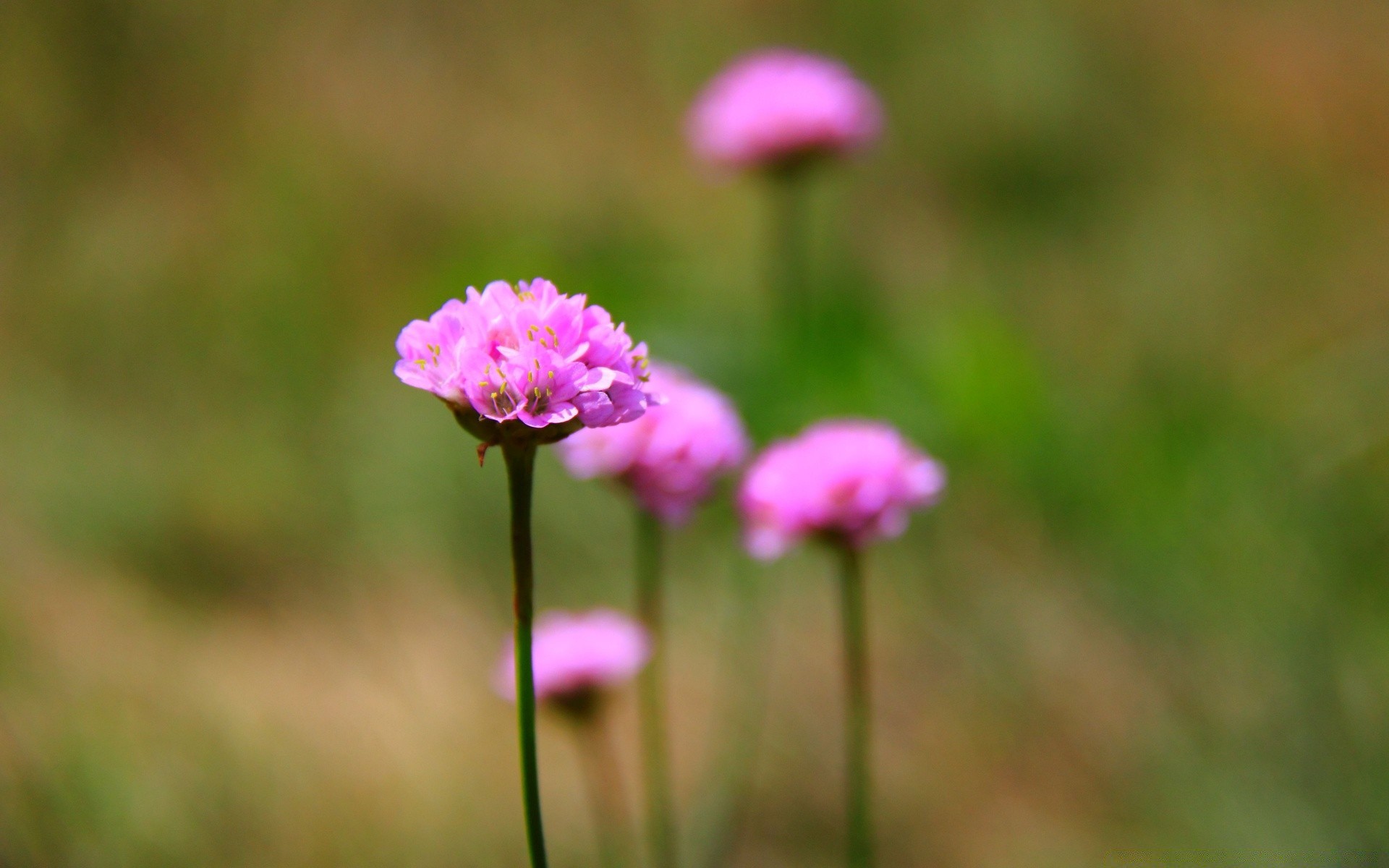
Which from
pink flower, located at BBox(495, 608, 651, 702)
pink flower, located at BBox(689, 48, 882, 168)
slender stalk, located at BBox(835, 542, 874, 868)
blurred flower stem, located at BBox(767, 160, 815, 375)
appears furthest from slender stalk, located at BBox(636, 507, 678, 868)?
blurred flower stem, located at BBox(767, 160, 815, 375)

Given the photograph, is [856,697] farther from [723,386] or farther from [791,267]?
[791,267]

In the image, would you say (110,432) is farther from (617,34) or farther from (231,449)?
(617,34)

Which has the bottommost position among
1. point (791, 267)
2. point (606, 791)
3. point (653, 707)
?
point (606, 791)

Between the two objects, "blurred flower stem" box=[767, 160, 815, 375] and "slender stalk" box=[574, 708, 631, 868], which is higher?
"blurred flower stem" box=[767, 160, 815, 375]

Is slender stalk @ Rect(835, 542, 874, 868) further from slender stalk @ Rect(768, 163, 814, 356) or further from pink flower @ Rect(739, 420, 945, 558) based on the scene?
slender stalk @ Rect(768, 163, 814, 356)

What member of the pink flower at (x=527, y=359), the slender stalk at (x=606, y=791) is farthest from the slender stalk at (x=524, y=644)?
the slender stalk at (x=606, y=791)

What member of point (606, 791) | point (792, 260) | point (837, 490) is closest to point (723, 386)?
point (792, 260)

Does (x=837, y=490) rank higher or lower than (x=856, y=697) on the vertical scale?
higher
